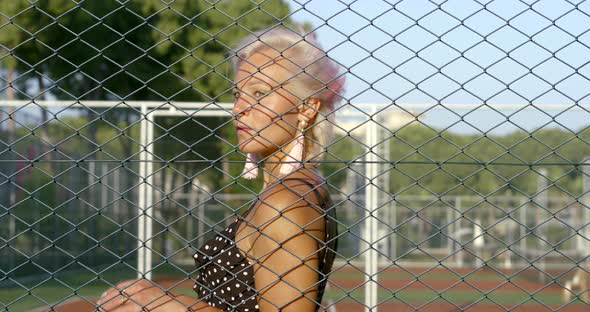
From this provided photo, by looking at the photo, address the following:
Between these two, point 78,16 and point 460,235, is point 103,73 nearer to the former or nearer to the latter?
point 78,16

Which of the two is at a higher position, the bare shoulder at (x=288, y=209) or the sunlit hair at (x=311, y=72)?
the sunlit hair at (x=311, y=72)

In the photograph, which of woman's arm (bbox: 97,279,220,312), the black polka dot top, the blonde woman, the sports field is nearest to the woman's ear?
the blonde woman

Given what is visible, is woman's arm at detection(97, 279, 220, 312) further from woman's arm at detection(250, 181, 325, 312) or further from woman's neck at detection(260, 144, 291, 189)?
woman's neck at detection(260, 144, 291, 189)

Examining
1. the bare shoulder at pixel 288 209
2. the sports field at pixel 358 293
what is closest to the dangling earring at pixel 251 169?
the bare shoulder at pixel 288 209

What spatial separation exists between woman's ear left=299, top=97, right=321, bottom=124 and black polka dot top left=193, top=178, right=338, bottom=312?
7.5 inches

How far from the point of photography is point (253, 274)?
224 centimetres

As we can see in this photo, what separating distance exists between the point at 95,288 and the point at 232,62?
12.8m

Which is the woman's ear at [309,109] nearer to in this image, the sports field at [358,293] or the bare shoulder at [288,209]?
the bare shoulder at [288,209]

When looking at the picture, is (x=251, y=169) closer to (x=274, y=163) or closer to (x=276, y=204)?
(x=274, y=163)

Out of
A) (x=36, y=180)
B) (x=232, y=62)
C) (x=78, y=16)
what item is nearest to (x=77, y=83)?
(x=78, y=16)

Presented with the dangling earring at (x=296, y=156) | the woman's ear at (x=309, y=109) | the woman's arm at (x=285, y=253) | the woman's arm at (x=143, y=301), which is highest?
the woman's ear at (x=309, y=109)

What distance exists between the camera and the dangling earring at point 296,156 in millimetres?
2342

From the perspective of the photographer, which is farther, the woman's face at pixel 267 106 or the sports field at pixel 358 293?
the sports field at pixel 358 293

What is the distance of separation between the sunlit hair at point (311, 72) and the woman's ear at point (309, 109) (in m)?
0.01
